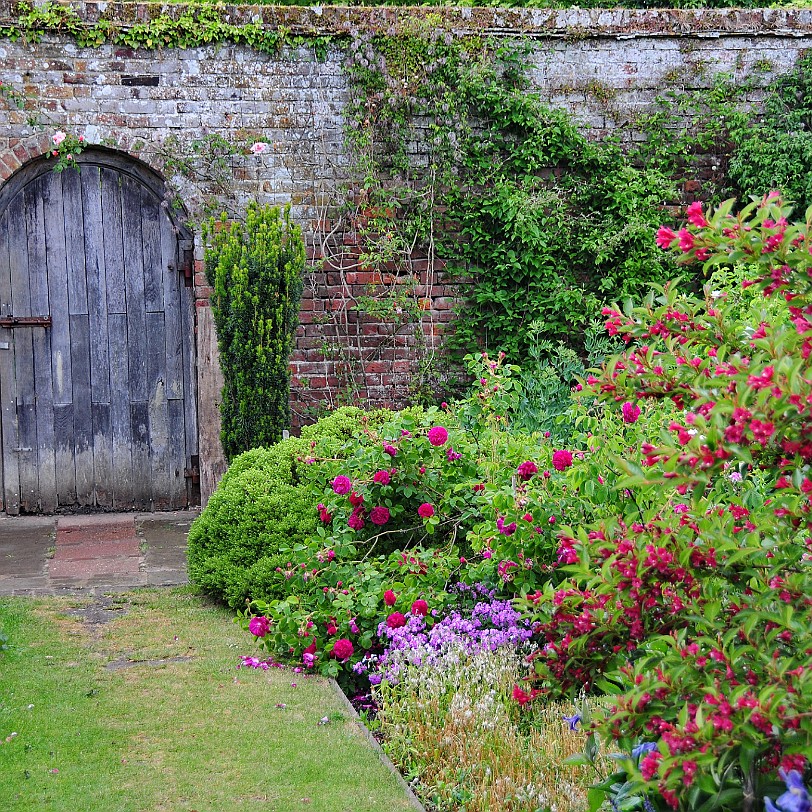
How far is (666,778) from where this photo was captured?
179 centimetres

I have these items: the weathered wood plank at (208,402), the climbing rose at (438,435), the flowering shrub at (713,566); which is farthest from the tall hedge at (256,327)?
the flowering shrub at (713,566)

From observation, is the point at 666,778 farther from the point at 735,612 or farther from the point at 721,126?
the point at 721,126

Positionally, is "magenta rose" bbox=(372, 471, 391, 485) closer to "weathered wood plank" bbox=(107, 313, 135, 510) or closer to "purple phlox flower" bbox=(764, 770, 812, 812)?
"purple phlox flower" bbox=(764, 770, 812, 812)

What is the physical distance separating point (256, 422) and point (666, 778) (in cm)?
412

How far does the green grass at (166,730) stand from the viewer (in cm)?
268

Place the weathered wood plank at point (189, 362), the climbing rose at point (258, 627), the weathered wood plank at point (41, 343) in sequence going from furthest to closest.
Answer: the weathered wood plank at point (189, 362), the weathered wood plank at point (41, 343), the climbing rose at point (258, 627)

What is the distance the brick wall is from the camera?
622 centimetres

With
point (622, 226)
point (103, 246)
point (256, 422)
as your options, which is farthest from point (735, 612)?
point (103, 246)

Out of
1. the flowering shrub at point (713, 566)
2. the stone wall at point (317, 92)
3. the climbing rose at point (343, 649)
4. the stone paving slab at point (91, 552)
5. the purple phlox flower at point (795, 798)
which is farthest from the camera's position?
the stone wall at point (317, 92)

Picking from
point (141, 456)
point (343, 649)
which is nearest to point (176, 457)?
point (141, 456)

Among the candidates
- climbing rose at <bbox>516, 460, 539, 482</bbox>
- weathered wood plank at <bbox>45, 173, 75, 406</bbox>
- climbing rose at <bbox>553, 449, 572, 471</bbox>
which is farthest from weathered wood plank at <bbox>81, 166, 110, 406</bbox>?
climbing rose at <bbox>553, 449, 572, 471</bbox>

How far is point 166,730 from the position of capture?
3.12 meters

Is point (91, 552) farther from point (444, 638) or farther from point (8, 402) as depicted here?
point (444, 638)

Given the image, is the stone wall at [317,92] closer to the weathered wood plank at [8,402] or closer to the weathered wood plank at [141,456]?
the weathered wood plank at [8,402]
